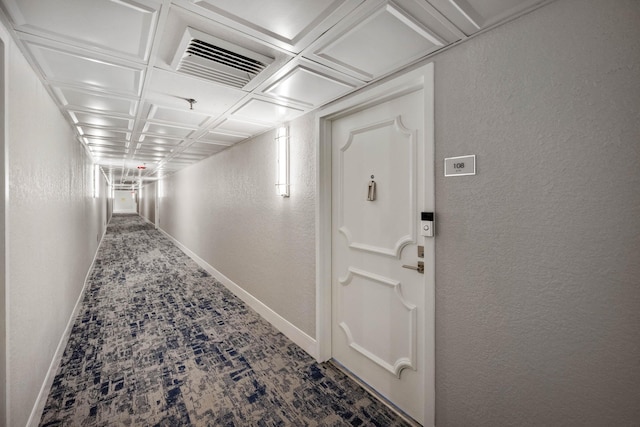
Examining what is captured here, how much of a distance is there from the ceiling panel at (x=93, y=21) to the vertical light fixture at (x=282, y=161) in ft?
4.89

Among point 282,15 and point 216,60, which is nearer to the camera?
point 282,15

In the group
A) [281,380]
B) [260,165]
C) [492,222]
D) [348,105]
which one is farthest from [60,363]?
[492,222]

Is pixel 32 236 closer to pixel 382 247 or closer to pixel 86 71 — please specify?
pixel 86 71

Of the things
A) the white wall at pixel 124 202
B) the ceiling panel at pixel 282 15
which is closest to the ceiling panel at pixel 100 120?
the ceiling panel at pixel 282 15

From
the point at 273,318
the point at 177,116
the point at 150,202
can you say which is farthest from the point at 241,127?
the point at 150,202

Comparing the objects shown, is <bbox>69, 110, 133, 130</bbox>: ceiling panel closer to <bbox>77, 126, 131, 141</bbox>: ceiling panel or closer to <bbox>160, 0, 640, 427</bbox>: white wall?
<bbox>77, 126, 131, 141</bbox>: ceiling panel

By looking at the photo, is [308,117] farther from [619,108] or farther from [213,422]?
[213,422]

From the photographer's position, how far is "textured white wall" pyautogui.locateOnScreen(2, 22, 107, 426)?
143 centimetres

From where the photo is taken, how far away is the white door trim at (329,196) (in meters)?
1.59

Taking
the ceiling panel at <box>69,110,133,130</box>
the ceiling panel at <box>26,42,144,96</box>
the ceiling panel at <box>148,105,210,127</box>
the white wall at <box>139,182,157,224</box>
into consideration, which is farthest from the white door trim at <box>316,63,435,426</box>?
the white wall at <box>139,182,157,224</box>

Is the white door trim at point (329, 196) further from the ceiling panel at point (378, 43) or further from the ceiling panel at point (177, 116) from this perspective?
the ceiling panel at point (177, 116)

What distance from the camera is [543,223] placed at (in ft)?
3.92

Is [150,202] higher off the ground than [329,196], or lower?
higher

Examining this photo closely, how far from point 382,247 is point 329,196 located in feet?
2.36
